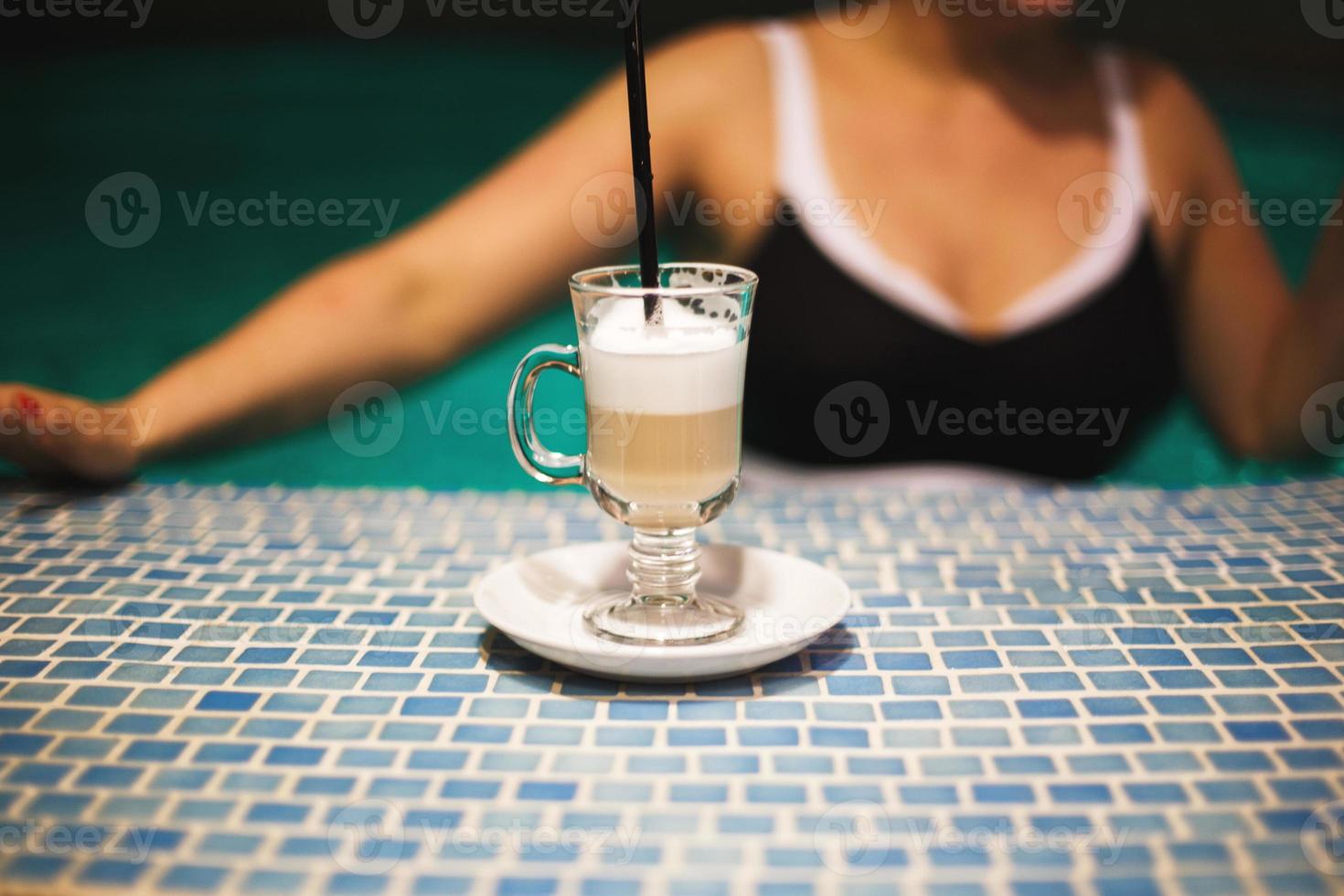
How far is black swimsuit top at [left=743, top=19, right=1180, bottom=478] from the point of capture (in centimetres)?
188

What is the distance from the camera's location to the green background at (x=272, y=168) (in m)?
1.86

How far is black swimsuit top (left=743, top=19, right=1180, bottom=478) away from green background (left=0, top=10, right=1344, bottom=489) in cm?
14

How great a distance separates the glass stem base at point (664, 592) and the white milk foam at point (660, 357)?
0.47ft

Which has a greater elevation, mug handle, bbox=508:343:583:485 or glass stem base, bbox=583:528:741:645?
mug handle, bbox=508:343:583:485

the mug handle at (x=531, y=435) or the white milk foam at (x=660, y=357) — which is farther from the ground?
the white milk foam at (x=660, y=357)

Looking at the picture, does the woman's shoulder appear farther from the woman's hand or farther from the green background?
the woman's hand

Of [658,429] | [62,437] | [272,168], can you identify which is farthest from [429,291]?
[658,429]

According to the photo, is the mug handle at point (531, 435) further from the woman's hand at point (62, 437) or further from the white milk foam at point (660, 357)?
the woman's hand at point (62, 437)

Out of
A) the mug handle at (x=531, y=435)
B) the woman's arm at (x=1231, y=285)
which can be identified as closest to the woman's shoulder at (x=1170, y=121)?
the woman's arm at (x=1231, y=285)

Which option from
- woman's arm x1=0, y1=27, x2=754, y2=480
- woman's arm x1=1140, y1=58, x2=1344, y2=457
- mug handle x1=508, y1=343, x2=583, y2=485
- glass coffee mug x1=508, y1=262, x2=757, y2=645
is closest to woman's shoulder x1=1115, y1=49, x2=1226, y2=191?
woman's arm x1=1140, y1=58, x2=1344, y2=457

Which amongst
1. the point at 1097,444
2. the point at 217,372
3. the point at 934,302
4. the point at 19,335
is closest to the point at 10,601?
the point at 217,372

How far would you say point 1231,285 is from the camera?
Result: 1.95 meters

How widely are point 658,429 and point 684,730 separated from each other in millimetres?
302

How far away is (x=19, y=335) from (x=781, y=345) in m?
1.28
